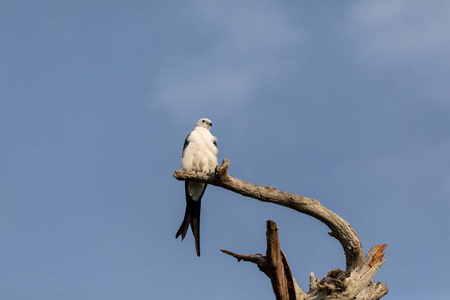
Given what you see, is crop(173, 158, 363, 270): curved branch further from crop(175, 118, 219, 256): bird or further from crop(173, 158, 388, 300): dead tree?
crop(175, 118, 219, 256): bird

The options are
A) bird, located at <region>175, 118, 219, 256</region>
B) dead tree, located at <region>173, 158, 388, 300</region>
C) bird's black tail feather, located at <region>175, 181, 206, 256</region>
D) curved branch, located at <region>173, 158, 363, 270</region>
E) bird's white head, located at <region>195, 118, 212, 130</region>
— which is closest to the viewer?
dead tree, located at <region>173, 158, 388, 300</region>

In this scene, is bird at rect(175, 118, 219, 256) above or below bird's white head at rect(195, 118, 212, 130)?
below

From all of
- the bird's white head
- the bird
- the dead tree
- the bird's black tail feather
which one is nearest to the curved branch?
the dead tree

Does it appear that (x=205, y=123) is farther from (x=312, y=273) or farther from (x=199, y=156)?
(x=312, y=273)

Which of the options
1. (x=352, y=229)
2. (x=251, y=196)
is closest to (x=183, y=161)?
(x=251, y=196)

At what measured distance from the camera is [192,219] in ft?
29.6

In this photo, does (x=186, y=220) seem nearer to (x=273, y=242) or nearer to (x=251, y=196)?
(x=251, y=196)

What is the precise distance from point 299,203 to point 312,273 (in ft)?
3.16

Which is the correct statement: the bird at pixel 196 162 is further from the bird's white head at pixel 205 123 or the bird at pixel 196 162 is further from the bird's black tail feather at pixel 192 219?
the bird's white head at pixel 205 123

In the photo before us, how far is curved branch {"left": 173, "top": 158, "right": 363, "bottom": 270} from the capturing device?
6.77 metres

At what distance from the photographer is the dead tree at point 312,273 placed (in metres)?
6.46

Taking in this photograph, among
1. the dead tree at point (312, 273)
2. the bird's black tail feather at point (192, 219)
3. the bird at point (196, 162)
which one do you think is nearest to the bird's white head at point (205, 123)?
the bird at point (196, 162)

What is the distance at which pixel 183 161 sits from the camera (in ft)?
30.8

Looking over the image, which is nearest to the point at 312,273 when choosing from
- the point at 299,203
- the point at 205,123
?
the point at 299,203
